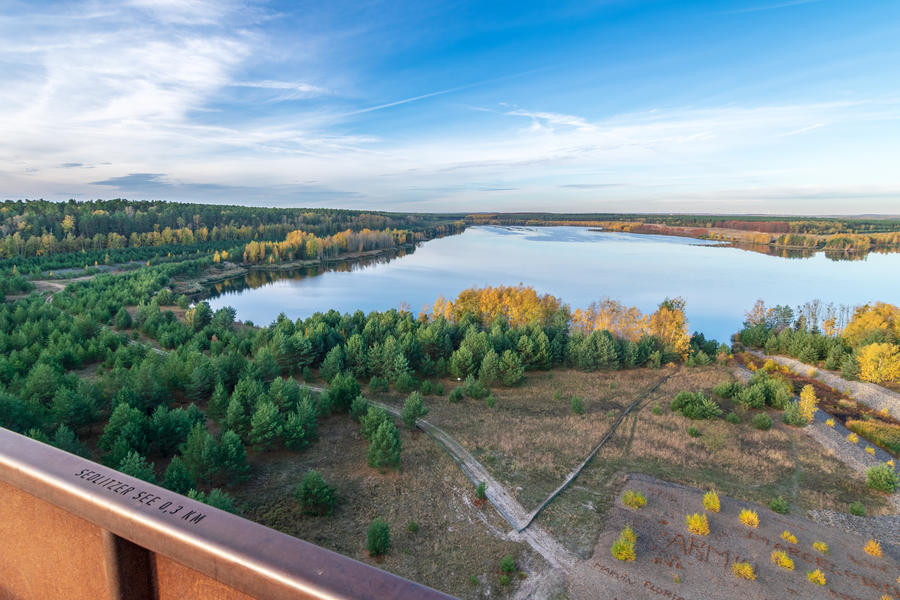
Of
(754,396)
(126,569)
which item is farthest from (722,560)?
(126,569)

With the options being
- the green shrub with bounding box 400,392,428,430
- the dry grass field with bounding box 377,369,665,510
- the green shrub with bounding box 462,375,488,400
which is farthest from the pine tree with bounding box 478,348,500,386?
the green shrub with bounding box 400,392,428,430

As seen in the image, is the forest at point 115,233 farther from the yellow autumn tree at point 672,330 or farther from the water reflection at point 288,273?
the yellow autumn tree at point 672,330

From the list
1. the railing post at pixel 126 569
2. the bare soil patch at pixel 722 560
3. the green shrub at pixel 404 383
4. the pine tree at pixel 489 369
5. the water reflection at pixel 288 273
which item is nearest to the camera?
the railing post at pixel 126 569

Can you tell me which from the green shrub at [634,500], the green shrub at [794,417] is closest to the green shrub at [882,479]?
the green shrub at [794,417]

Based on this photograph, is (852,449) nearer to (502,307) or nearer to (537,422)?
(537,422)

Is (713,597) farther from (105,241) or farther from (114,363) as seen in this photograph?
(105,241)

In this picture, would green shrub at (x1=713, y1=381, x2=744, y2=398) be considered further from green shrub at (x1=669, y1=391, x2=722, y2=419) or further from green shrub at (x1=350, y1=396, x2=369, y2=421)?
green shrub at (x1=350, y1=396, x2=369, y2=421)
